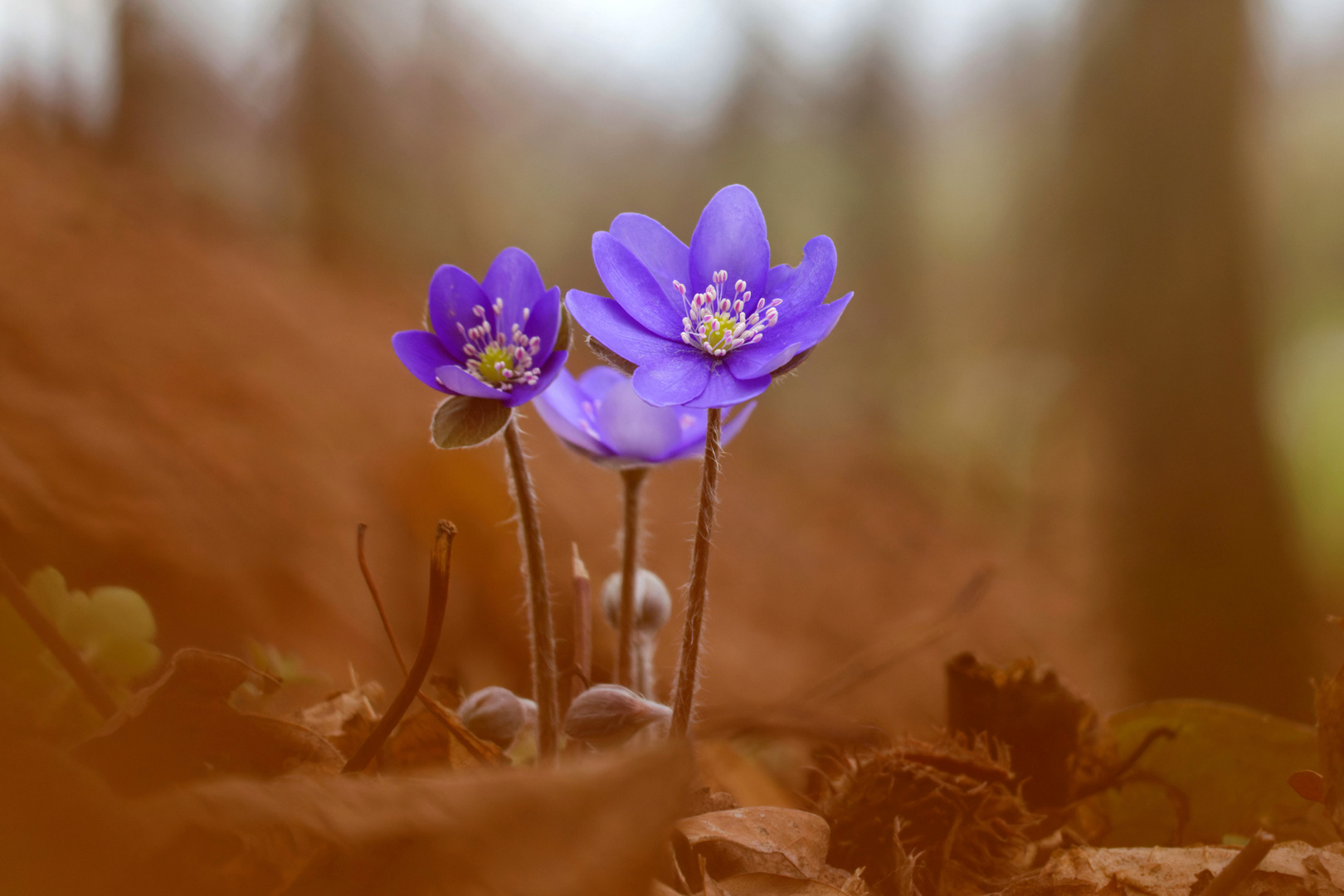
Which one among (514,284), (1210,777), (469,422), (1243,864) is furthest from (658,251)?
(1210,777)

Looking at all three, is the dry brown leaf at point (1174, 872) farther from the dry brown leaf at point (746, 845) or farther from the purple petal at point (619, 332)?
the purple petal at point (619, 332)

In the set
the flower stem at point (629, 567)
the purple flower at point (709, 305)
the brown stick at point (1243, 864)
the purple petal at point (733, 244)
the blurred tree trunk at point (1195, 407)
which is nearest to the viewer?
the brown stick at point (1243, 864)

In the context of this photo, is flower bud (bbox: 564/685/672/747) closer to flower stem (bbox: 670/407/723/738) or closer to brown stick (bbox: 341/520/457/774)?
flower stem (bbox: 670/407/723/738)

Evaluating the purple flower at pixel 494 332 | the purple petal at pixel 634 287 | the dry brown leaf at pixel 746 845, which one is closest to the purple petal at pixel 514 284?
the purple flower at pixel 494 332

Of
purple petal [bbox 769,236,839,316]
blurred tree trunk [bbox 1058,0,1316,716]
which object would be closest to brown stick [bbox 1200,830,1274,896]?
purple petal [bbox 769,236,839,316]

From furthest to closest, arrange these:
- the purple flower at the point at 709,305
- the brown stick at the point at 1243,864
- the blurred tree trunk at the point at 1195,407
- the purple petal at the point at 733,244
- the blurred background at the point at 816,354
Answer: the blurred tree trunk at the point at 1195,407
the blurred background at the point at 816,354
the purple petal at the point at 733,244
the purple flower at the point at 709,305
the brown stick at the point at 1243,864

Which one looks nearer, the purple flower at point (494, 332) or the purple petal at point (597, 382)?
the purple flower at point (494, 332)
